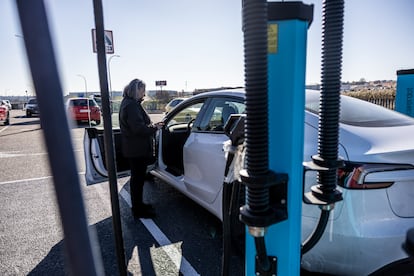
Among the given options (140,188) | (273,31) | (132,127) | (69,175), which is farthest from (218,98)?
(69,175)

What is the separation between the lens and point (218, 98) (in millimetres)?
3283

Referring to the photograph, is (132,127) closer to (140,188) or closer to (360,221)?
(140,188)

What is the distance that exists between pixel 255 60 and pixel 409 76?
529cm

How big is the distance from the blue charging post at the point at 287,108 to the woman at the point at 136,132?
242 cm

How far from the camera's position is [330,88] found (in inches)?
49.9

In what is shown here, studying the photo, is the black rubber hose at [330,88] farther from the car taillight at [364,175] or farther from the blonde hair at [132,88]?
the blonde hair at [132,88]

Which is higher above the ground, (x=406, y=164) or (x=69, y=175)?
(x=69, y=175)

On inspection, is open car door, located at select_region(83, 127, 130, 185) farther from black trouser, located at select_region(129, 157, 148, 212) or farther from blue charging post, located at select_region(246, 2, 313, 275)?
blue charging post, located at select_region(246, 2, 313, 275)

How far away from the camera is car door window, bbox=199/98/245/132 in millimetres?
3164

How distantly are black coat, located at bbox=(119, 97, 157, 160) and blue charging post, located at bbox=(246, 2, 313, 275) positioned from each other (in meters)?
2.41

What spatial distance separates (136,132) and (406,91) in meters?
4.62

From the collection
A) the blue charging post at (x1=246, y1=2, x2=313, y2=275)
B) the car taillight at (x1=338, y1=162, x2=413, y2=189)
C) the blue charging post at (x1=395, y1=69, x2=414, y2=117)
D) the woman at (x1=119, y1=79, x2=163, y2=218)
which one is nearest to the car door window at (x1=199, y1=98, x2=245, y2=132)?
the woman at (x1=119, y1=79, x2=163, y2=218)

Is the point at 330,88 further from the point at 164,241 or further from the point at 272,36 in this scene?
the point at 164,241

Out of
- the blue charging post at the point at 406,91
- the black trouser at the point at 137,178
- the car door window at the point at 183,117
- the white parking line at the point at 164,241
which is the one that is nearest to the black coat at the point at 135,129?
the black trouser at the point at 137,178
